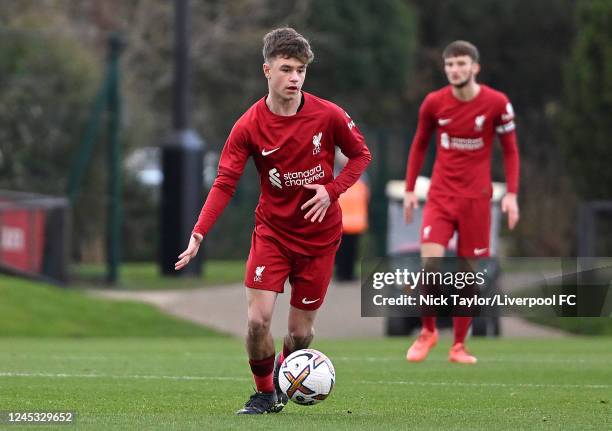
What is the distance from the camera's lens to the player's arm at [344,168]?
30.0 ft

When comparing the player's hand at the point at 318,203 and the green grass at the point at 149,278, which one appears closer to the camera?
the player's hand at the point at 318,203

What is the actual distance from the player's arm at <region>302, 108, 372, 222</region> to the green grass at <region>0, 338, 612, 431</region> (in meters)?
1.16

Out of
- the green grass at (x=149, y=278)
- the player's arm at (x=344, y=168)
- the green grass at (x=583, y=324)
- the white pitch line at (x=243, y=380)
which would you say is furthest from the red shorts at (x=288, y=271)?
the green grass at (x=149, y=278)

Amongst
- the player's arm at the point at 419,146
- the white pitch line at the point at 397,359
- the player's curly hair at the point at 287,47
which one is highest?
the player's curly hair at the point at 287,47

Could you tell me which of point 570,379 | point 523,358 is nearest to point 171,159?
point 523,358

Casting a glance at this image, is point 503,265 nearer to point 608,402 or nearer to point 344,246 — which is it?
point 608,402

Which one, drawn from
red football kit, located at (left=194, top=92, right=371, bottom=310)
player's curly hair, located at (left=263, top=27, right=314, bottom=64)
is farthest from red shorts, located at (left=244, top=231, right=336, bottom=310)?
player's curly hair, located at (left=263, top=27, right=314, bottom=64)

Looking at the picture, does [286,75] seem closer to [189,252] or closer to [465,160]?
[189,252]

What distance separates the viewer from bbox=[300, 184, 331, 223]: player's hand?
29.9 ft

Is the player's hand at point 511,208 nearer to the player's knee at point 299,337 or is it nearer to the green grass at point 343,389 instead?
the green grass at point 343,389

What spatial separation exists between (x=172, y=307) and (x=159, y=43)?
16.7 metres

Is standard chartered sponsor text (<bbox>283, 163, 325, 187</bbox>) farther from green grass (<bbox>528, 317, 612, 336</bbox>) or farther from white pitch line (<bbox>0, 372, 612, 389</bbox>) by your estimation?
green grass (<bbox>528, 317, 612, 336</bbox>)

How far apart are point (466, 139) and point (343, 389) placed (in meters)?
3.12

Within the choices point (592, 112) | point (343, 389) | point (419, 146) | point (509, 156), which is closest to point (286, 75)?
point (343, 389)
